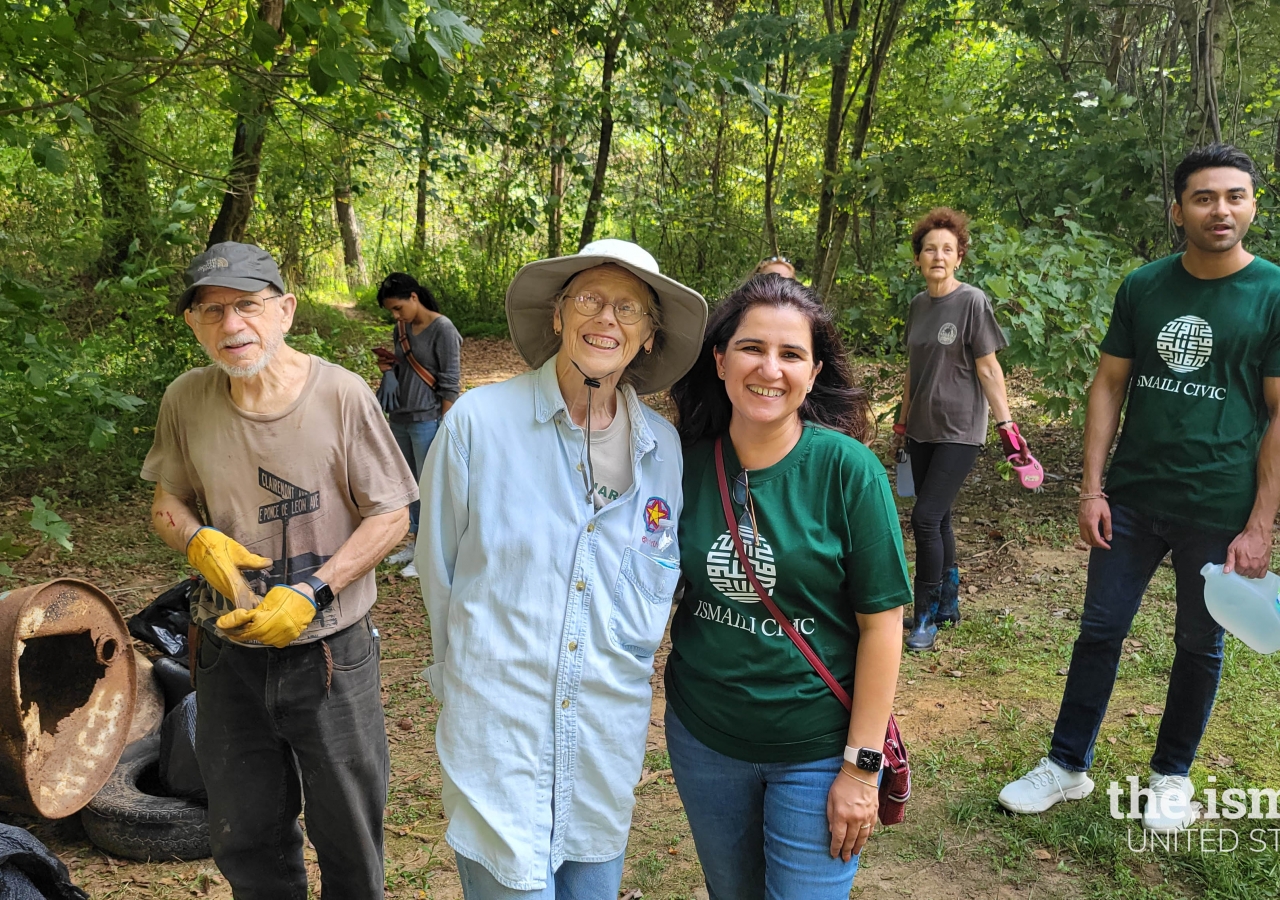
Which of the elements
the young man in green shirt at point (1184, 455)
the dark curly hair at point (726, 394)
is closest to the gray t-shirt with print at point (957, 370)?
the young man in green shirt at point (1184, 455)

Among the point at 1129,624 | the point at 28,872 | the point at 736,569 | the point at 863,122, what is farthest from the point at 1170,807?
the point at 863,122

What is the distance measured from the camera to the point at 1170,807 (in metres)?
3.10

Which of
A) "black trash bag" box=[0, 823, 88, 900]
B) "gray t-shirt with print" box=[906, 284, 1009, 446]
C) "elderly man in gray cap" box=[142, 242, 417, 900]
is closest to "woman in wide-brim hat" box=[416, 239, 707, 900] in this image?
"elderly man in gray cap" box=[142, 242, 417, 900]

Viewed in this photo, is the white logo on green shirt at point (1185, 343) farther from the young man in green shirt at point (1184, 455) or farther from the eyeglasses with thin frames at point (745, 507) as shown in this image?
the eyeglasses with thin frames at point (745, 507)

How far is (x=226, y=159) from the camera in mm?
9445

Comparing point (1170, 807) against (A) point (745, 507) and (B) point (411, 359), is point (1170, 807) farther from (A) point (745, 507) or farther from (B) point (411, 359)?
(B) point (411, 359)

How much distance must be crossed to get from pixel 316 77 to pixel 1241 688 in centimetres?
473

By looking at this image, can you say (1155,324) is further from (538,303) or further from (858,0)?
(858,0)

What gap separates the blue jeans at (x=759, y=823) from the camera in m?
1.80

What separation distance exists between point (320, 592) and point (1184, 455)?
264 cm

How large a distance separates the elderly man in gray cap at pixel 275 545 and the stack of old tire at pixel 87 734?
2.36 feet

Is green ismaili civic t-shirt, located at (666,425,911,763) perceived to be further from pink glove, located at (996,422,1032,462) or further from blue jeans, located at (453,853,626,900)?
pink glove, located at (996,422,1032,462)

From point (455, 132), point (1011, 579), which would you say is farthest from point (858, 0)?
point (1011, 579)

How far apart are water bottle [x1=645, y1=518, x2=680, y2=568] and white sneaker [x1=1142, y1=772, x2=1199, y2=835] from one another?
7.56 ft
